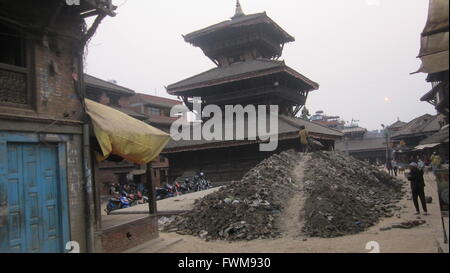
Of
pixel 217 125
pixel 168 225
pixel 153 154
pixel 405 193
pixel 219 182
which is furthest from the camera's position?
pixel 217 125

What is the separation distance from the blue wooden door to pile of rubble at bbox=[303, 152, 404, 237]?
671cm

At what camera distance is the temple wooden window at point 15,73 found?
22.0 ft

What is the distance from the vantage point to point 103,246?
8039mm

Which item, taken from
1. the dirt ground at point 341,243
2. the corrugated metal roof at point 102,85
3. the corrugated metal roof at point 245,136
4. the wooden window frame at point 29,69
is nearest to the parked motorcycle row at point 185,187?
the corrugated metal roof at point 245,136

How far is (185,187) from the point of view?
21.5m

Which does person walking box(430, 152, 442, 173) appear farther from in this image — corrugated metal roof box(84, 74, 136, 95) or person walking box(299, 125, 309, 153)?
corrugated metal roof box(84, 74, 136, 95)

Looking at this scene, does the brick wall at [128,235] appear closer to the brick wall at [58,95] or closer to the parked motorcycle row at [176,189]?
the brick wall at [58,95]

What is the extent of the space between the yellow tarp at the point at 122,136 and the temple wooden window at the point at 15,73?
1479mm

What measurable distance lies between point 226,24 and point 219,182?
11.6m

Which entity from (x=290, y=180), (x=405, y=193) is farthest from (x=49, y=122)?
(x=405, y=193)

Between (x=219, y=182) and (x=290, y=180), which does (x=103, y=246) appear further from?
(x=219, y=182)

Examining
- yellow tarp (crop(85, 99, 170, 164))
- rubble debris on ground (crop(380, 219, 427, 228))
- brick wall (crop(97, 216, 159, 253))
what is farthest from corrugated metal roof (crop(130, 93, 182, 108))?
rubble debris on ground (crop(380, 219, 427, 228))

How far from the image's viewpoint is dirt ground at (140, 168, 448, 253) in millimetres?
7809

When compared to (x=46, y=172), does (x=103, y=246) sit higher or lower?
lower
